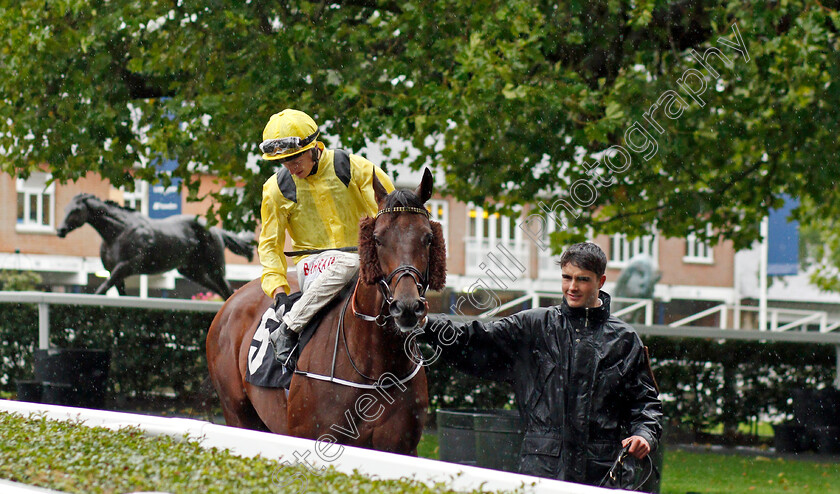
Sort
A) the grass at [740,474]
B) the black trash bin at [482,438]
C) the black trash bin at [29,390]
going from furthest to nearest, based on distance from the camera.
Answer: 1. the black trash bin at [29,390]
2. the grass at [740,474]
3. the black trash bin at [482,438]

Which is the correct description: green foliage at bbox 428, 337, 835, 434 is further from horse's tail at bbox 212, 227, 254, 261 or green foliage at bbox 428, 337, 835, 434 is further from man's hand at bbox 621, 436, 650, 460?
man's hand at bbox 621, 436, 650, 460

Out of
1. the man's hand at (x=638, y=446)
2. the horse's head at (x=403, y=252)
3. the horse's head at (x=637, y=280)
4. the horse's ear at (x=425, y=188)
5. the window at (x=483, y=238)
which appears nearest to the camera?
the man's hand at (x=638, y=446)

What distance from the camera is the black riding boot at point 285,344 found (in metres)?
4.32

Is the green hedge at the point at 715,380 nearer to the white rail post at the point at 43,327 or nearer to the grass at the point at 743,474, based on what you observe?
the grass at the point at 743,474

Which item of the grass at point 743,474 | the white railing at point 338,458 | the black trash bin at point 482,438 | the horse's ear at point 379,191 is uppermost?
the horse's ear at point 379,191

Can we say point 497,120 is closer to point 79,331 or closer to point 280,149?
point 280,149

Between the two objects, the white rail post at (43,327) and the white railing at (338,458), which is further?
the white rail post at (43,327)

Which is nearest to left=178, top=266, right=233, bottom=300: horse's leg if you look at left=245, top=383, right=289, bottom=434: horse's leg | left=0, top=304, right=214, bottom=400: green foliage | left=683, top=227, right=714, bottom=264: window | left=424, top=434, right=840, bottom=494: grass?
left=0, top=304, right=214, bottom=400: green foliage

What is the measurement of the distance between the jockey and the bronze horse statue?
23.6ft

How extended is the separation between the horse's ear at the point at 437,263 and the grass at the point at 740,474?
429cm

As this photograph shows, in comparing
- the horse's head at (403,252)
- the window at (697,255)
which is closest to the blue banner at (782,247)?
the horse's head at (403,252)

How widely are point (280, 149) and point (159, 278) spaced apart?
62.3 feet

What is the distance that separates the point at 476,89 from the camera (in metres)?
7.27

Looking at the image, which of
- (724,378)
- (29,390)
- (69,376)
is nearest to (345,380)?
(69,376)
